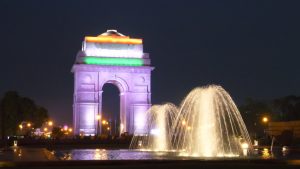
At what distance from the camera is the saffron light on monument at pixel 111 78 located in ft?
247

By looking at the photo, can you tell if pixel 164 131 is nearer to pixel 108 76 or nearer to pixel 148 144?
pixel 148 144

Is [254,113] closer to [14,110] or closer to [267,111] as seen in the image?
[267,111]

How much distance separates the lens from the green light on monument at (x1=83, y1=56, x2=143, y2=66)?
76.1 meters

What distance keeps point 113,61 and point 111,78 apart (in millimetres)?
2418

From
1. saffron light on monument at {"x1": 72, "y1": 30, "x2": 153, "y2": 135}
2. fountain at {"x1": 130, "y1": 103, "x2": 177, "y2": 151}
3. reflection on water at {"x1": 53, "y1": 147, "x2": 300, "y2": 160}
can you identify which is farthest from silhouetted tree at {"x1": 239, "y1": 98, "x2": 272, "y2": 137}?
reflection on water at {"x1": 53, "y1": 147, "x2": 300, "y2": 160}

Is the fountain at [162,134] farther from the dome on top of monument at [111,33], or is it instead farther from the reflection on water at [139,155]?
the dome on top of monument at [111,33]

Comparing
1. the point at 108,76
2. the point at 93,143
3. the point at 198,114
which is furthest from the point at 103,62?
the point at 198,114

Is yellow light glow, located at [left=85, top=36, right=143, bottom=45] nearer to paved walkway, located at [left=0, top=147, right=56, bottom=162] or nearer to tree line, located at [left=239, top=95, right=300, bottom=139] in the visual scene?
tree line, located at [left=239, top=95, right=300, bottom=139]

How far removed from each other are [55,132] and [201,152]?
31830 mm

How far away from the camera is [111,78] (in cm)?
7681

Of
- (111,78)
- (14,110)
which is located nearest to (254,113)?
(111,78)

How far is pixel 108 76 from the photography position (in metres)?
76.6

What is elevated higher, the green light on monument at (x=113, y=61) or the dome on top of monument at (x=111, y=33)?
the dome on top of monument at (x=111, y=33)

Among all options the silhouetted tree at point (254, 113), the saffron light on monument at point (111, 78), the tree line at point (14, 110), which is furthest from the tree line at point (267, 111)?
the tree line at point (14, 110)
